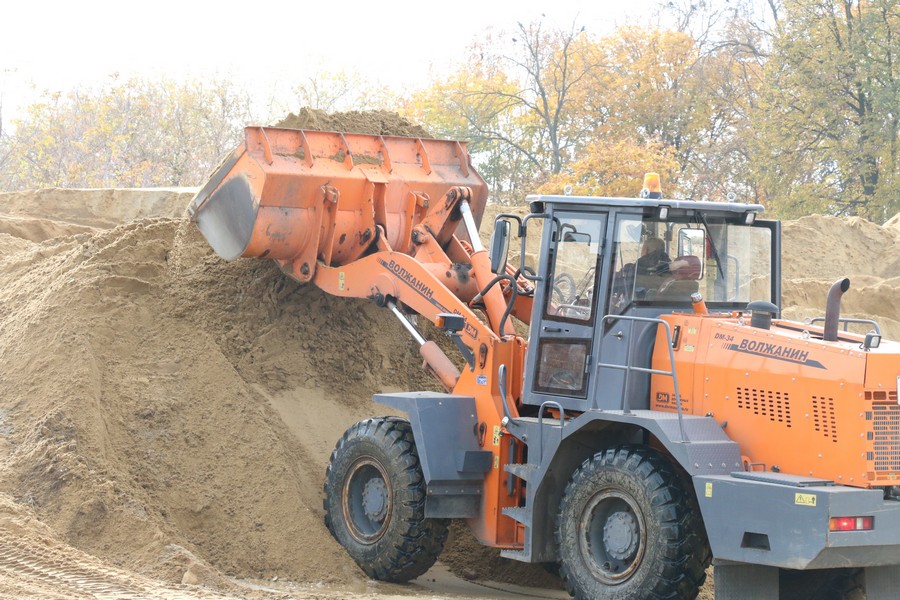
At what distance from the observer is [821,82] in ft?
91.7

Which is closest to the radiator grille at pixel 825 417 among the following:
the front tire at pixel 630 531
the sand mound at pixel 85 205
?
the front tire at pixel 630 531

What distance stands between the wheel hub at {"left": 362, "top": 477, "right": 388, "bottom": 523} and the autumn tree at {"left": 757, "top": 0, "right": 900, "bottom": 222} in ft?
69.7

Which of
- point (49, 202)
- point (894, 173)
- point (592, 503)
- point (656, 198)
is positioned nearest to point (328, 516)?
point (592, 503)

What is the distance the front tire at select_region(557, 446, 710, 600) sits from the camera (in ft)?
23.1

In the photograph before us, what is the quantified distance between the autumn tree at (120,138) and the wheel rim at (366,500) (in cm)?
2856

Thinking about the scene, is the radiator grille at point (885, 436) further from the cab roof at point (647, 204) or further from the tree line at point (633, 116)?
the tree line at point (633, 116)

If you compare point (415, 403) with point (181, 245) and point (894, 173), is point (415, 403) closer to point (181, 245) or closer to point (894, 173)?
point (181, 245)

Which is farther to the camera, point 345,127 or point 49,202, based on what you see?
point 49,202

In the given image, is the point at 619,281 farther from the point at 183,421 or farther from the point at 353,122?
the point at 353,122

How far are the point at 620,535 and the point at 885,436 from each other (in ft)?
5.49

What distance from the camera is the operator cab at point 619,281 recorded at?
788 centimetres

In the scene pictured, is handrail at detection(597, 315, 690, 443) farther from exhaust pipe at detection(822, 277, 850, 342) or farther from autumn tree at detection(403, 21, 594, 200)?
autumn tree at detection(403, 21, 594, 200)

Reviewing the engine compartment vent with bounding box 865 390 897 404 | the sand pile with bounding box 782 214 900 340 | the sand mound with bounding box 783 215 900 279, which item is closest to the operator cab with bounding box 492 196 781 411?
the engine compartment vent with bounding box 865 390 897 404

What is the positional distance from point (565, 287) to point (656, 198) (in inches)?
33.7
